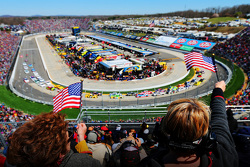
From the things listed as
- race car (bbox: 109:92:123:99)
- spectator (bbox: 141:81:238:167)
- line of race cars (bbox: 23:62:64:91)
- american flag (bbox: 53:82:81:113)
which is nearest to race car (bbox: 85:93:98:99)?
race car (bbox: 109:92:123:99)

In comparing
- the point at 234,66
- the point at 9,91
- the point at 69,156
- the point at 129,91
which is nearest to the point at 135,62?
the point at 129,91

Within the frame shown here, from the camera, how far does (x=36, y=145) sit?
5.40 ft

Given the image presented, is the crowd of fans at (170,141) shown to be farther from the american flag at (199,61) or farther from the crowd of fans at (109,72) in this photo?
the crowd of fans at (109,72)

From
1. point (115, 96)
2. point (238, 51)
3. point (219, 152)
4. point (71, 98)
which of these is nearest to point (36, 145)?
point (219, 152)

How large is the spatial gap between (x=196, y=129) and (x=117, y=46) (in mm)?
57239

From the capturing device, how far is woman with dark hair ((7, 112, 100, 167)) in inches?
65.2

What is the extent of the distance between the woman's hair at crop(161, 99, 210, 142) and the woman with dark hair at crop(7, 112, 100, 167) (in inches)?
34.4

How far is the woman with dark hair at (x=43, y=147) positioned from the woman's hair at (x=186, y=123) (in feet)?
2.87

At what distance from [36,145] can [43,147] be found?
6cm

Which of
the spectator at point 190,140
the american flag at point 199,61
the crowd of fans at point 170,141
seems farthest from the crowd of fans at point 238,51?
the spectator at point 190,140

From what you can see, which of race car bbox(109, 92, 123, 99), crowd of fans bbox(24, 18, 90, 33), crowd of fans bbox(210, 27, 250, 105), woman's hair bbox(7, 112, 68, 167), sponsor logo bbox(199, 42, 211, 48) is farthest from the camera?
crowd of fans bbox(24, 18, 90, 33)

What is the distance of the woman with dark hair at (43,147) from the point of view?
1.66 meters

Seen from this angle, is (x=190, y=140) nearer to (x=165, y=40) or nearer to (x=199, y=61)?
(x=199, y=61)

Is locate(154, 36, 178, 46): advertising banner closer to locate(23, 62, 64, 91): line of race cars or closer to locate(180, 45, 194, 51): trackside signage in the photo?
locate(180, 45, 194, 51): trackside signage
